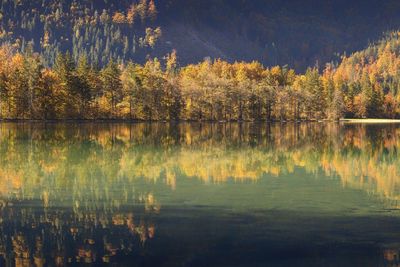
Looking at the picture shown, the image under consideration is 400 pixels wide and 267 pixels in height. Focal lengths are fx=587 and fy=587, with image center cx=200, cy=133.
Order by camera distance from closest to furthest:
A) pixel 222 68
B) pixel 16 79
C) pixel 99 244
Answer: pixel 99 244
pixel 16 79
pixel 222 68

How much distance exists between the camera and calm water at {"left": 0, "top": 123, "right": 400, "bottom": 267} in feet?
53.3

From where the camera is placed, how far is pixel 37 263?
15398mm

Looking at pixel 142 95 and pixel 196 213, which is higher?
pixel 142 95

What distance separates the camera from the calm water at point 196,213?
1623 centimetres

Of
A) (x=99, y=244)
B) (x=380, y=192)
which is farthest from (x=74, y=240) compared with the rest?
(x=380, y=192)

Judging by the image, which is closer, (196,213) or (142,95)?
(196,213)

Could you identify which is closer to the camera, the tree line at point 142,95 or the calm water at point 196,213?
the calm water at point 196,213

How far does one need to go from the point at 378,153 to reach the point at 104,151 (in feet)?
74.5

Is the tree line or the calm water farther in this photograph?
the tree line

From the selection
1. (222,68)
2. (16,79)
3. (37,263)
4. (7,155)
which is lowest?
(37,263)

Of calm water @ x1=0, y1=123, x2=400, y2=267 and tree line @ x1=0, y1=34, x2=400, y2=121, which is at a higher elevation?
tree line @ x1=0, y1=34, x2=400, y2=121

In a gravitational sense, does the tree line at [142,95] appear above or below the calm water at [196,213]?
above

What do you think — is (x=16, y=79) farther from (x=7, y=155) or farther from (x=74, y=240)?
(x=74, y=240)

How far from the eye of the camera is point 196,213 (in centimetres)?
2145
